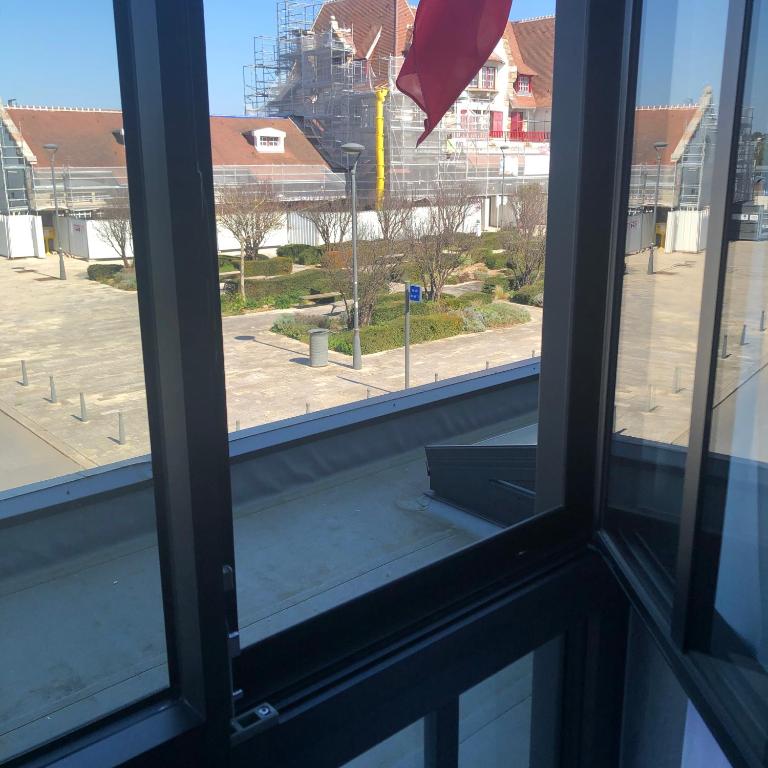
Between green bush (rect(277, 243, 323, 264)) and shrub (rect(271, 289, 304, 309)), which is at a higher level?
green bush (rect(277, 243, 323, 264))

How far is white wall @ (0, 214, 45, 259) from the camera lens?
81 cm

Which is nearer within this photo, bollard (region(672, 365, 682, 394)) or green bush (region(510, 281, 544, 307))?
bollard (region(672, 365, 682, 394))

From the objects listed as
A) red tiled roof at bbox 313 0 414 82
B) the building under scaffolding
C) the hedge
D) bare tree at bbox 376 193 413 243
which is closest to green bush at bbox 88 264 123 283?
the hedge

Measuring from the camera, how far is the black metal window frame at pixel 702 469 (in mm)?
1013

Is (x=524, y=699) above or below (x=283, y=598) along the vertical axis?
below

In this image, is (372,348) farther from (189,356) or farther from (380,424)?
(189,356)

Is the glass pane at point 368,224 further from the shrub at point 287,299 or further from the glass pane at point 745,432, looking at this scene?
the glass pane at point 745,432

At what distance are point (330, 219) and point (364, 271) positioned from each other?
1.55 metres

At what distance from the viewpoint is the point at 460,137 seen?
13750 mm

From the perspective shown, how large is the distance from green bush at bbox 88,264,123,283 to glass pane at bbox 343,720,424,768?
2.95 feet

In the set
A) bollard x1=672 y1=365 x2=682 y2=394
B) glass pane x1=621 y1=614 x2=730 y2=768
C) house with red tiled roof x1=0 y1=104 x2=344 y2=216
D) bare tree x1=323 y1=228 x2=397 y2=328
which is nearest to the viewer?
house with red tiled roof x1=0 y1=104 x2=344 y2=216

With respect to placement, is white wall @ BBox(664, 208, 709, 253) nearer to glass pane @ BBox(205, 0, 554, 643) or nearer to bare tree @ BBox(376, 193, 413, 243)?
glass pane @ BBox(205, 0, 554, 643)

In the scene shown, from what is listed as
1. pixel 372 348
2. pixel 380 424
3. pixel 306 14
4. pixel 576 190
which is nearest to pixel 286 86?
pixel 306 14

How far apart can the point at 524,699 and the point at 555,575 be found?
371 millimetres
